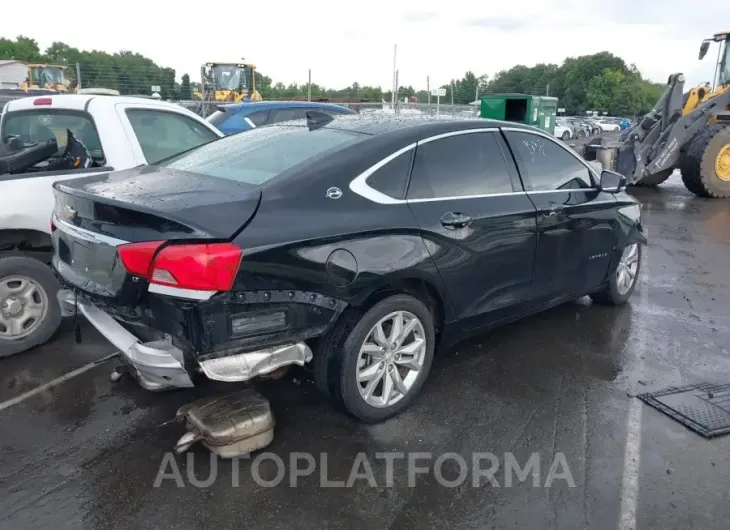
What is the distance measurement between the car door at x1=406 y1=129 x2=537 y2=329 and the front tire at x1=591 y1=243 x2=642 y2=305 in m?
1.49

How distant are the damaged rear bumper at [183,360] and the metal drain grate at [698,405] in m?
2.28

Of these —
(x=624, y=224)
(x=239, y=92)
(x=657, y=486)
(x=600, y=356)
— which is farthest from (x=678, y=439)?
(x=239, y=92)

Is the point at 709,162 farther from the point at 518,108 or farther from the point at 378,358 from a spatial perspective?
the point at 378,358

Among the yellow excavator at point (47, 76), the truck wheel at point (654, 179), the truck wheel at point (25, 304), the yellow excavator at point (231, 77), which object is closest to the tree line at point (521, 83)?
the yellow excavator at point (231, 77)

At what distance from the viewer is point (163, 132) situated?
5.28 meters

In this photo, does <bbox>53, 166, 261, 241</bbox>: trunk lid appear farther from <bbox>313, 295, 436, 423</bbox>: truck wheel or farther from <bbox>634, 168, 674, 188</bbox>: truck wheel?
<bbox>634, 168, 674, 188</bbox>: truck wheel

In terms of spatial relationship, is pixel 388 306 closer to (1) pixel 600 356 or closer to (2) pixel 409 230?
(2) pixel 409 230

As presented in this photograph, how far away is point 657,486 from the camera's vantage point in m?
3.04

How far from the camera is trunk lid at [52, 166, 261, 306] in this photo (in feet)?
9.30

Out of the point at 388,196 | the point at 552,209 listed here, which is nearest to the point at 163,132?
the point at 388,196

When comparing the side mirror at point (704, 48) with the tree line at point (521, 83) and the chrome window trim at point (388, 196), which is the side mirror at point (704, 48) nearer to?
the chrome window trim at point (388, 196)

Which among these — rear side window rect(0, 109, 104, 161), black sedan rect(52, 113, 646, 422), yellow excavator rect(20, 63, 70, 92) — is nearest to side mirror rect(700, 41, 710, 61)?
black sedan rect(52, 113, 646, 422)

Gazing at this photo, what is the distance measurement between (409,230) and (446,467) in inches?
50.6

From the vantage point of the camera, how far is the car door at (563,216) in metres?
4.36
